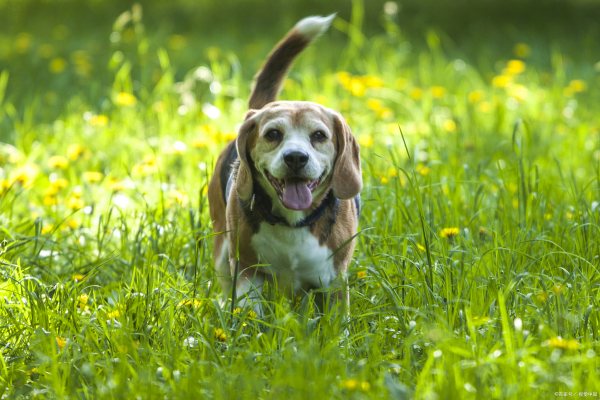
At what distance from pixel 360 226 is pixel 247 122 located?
0.91 m

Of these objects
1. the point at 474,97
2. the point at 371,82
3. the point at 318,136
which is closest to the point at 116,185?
the point at 318,136

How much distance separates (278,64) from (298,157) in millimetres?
1079

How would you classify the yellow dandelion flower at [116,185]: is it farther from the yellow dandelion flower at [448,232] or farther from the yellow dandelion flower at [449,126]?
the yellow dandelion flower at [449,126]

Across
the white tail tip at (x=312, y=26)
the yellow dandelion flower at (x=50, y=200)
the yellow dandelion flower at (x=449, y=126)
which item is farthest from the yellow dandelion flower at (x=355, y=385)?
the yellow dandelion flower at (x=449, y=126)

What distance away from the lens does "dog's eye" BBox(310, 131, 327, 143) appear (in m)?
3.54

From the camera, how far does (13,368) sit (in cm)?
309

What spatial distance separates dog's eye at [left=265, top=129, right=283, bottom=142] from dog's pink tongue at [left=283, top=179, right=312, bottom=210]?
6.8 inches

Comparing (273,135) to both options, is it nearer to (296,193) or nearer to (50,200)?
(296,193)

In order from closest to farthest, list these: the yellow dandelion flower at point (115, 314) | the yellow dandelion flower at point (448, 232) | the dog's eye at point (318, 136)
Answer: the yellow dandelion flower at point (115, 314) → the dog's eye at point (318, 136) → the yellow dandelion flower at point (448, 232)

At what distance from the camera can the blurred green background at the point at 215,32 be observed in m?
8.34

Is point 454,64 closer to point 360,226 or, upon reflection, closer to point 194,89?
point 194,89

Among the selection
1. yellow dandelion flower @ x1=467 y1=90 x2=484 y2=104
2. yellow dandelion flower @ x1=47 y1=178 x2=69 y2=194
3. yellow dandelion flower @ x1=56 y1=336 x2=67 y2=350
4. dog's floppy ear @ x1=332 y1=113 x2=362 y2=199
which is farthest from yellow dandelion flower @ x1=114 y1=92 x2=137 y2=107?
yellow dandelion flower @ x1=56 y1=336 x2=67 y2=350

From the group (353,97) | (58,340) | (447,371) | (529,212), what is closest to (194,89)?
(353,97)

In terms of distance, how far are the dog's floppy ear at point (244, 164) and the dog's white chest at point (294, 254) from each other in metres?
0.15
